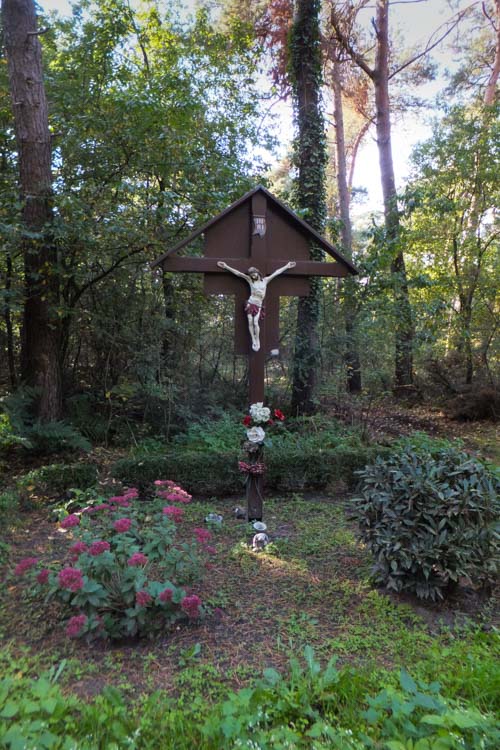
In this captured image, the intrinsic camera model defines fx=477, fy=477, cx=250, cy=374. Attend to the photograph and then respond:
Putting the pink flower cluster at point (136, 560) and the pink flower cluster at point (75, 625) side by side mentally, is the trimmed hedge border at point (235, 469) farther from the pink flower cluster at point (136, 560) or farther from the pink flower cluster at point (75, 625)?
the pink flower cluster at point (75, 625)

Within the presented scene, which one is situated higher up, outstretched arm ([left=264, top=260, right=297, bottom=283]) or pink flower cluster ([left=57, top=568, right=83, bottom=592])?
outstretched arm ([left=264, top=260, right=297, bottom=283])

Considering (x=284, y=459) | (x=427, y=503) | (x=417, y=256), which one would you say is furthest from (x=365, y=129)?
(x=427, y=503)

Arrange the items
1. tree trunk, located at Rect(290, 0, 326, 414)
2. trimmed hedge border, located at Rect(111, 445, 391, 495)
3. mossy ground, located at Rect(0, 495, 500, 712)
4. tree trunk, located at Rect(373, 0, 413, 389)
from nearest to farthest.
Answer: mossy ground, located at Rect(0, 495, 500, 712) → trimmed hedge border, located at Rect(111, 445, 391, 495) → tree trunk, located at Rect(290, 0, 326, 414) → tree trunk, located at Rect(373, 0, 413, 389)

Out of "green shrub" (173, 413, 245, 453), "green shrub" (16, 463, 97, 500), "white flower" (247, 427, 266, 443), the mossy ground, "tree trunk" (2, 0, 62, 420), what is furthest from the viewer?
"green shrub" (173, 413, 245, 453)

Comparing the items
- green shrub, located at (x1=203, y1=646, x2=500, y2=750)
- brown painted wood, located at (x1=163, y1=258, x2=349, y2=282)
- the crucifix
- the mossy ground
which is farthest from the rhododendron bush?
brown painted wood, located at (x1=163, y1=258, x2=349, y2=282)

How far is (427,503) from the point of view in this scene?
3121 mm

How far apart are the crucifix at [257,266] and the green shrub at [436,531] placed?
4.78ft

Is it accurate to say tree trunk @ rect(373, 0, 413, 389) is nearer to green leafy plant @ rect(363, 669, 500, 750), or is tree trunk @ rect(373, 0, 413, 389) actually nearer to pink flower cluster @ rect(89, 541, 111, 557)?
pink flower cluster @ rect(89, 541, 111, 557)

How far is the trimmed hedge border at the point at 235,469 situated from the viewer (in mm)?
5562

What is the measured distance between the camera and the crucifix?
14.4 feet

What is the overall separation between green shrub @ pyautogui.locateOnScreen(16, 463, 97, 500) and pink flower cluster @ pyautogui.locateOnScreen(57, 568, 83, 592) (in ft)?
9.03

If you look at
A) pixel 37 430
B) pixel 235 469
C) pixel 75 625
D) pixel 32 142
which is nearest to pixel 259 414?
pixel 235 469

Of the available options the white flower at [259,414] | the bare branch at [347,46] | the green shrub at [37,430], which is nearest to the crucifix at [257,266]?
the white flower at [259,414]

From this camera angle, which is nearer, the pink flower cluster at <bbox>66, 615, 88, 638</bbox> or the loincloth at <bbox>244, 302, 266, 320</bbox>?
the pink flower cluster at <bbox>66, 615, 88, 638</bbox>
